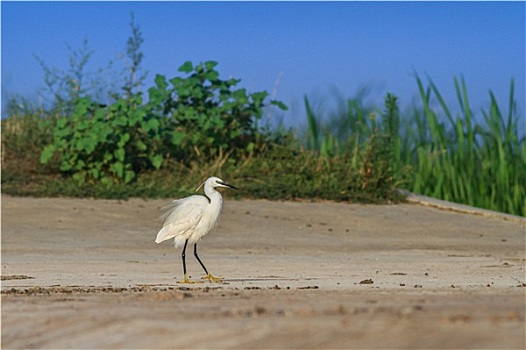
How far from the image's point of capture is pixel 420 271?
33.1 ft

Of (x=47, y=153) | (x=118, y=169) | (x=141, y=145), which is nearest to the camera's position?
(x=118, y=169)

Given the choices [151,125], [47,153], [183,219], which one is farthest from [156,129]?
[183,219]

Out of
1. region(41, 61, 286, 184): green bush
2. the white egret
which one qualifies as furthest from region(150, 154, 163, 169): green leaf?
the white egret

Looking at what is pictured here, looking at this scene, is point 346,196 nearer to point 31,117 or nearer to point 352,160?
point 352,160

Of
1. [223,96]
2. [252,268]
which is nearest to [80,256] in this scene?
[252,268]

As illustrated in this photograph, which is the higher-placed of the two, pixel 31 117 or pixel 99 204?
pixel 31 117

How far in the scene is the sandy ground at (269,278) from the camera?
477 cm

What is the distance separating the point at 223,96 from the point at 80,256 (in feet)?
22.8

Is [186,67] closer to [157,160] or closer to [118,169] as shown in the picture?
[157,160]

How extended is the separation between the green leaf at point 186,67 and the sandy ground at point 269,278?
3.41 metres

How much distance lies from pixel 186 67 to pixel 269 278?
9.54 meters

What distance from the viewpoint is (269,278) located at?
918cm

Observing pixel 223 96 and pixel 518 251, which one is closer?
pixel 518 251

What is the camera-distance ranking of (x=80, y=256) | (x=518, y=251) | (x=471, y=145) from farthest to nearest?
(x=471, y=145), (x=518, y=251), (x=80, y=256)
